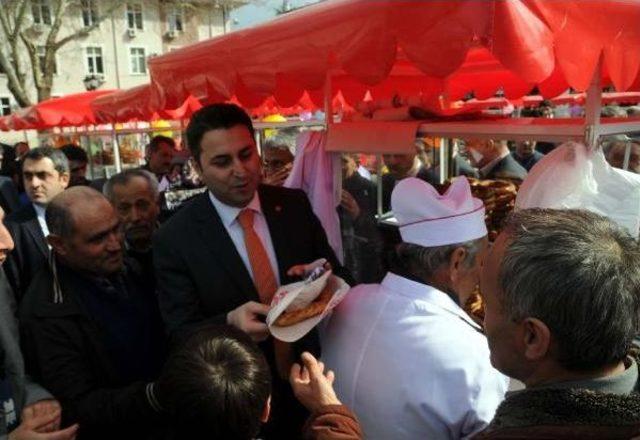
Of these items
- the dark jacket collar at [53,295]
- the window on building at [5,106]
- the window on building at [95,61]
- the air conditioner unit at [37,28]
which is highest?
the air conditioner unit at [37,28]

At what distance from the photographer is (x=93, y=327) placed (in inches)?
72.1

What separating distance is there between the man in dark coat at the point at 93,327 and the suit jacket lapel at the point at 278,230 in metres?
0.55

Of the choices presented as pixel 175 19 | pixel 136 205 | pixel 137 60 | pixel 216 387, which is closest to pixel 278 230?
pixel 216 387

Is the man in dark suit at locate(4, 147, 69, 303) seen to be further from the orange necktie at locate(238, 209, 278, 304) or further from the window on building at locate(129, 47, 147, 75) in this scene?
the window on building at locate(129, 47, 147, 75)

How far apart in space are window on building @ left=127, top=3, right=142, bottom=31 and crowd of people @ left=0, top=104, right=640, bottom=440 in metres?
37.8

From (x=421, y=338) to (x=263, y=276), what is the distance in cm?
69

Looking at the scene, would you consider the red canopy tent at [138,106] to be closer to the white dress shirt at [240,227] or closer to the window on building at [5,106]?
the white dress shirt at [240,227]

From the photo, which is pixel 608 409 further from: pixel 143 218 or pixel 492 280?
pixel 143 218

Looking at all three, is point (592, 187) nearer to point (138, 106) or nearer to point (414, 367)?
point (414, 367)

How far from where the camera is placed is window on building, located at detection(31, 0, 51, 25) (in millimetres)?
30425

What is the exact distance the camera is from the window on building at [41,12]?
30425 millimetres

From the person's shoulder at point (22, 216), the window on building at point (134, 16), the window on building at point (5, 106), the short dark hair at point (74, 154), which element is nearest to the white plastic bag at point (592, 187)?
the person's shoulder at point (22, 216)

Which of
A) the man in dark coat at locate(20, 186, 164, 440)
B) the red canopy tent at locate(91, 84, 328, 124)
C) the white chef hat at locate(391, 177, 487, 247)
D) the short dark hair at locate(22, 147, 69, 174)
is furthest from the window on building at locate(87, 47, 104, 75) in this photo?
the white chef hat at locate(391, 177, 487, 247)

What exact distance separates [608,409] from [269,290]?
1.27 metres
